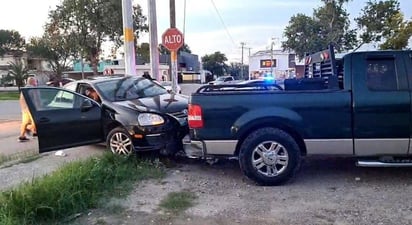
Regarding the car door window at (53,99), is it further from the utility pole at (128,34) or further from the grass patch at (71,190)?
the utility pole at (128,34)

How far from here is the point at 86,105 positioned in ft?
22.3

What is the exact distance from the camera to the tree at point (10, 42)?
63656 millimetres

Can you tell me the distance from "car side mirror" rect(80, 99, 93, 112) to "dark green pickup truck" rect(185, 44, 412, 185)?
2267 mm

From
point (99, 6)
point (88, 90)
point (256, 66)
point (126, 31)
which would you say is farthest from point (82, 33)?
point (256, 66)

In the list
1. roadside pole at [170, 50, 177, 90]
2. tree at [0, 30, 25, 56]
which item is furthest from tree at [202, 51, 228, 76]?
roadside pole at [170, 50, 177, 90]

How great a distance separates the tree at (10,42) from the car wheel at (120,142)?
206 feet

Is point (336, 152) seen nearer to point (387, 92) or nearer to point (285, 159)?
point (285, 159)

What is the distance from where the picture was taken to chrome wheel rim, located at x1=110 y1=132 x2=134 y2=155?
262 inches

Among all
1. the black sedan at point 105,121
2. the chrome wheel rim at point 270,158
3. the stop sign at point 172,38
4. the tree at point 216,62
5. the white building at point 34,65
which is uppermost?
the tree at point 216,62

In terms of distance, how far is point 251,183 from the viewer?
5547mm

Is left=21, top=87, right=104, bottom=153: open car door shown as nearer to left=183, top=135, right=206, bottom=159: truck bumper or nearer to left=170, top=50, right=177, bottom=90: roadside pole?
left=183, top=135, right=206, bottom=159: truck bumper

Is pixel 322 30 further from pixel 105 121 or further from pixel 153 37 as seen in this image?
pixel 105 121

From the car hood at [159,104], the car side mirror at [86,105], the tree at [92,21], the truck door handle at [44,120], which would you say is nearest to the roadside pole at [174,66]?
the car hood at [159,104]

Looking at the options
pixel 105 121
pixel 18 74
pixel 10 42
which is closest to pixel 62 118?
pixel 105 121
